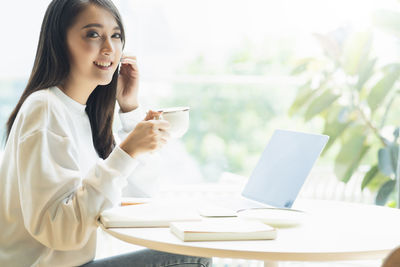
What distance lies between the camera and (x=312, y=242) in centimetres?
103

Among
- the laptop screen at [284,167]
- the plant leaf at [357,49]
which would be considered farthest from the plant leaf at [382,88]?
the laptop screen at [284,167]

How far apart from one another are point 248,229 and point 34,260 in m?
0.51

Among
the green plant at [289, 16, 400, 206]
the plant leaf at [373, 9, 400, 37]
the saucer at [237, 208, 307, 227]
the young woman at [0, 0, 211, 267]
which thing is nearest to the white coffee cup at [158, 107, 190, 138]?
the young woman at [0, 0, 211, 267]

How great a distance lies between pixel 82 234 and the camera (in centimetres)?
110

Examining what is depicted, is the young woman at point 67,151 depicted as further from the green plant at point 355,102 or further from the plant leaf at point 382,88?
the plant leaf at point 382,88

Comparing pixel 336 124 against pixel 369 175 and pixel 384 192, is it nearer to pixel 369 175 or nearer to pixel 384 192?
pixel 369 175

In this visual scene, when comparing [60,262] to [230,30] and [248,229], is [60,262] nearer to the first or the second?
[248,229]

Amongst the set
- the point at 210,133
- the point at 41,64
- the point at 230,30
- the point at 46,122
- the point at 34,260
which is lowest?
the point at 34,260

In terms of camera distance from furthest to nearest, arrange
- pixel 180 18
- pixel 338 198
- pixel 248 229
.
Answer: pixel 180 18, pixel 338 198, pixel 248 229

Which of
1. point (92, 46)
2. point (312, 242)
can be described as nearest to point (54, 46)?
point (92, 46)

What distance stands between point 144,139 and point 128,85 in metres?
0.53

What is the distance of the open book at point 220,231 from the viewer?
3.29ft

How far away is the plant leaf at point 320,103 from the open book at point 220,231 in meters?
1.74

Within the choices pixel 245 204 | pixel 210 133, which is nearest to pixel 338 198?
pixel 210 133
